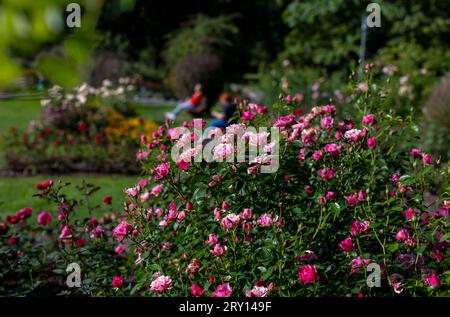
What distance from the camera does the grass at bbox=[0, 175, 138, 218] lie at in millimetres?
6969

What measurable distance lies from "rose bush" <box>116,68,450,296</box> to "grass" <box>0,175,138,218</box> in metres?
3.68

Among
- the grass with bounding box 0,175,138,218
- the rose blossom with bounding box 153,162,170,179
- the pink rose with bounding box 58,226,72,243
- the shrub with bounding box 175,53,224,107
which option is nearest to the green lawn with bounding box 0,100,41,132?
the shrub with bounding box 175,53,224,107

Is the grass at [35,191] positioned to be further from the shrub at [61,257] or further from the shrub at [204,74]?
the shrub at [204,74]

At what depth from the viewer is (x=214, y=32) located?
2238 cm

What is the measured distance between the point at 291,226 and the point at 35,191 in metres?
5.45

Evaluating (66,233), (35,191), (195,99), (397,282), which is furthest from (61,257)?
(195,99)

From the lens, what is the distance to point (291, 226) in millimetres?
2988

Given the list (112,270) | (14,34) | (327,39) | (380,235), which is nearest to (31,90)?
(14,34)

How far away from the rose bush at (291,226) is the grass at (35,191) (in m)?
3.68

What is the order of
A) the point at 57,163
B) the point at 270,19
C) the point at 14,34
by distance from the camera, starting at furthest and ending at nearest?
1. the point at 270,19
2. the point at 57,163
3. the point at 14,34

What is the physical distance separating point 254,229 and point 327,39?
751 inches

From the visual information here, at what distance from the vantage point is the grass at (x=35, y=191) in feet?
22.9
